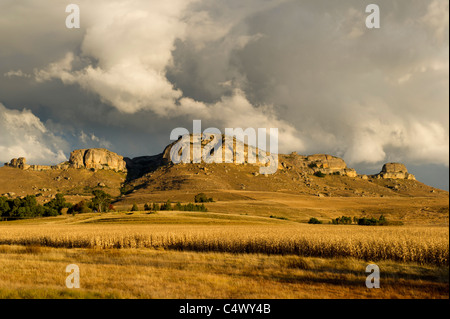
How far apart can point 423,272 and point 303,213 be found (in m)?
111

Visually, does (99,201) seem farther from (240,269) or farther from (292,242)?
(240,269)

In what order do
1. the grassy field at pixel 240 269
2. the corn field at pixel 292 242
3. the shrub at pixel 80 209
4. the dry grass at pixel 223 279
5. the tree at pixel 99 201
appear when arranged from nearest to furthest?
the dry grass at pixel 223 279 → the grassy field at pixel 240 269 → the corn field at pixel 292 242 → the shrub at pixel 80 209 → the tree at pixel 99 201

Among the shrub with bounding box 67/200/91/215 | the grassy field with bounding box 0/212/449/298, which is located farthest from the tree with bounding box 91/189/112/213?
the grassy field with bounding box 0/212/449/298

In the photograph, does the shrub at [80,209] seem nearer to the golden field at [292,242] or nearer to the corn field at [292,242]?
the corn field at [292,242]

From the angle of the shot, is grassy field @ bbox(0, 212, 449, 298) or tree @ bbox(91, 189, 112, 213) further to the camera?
tree @ bbox(91, 189, 112, 213)

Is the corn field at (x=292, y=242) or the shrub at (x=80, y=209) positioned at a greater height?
the corn field at (x=292, y=242)

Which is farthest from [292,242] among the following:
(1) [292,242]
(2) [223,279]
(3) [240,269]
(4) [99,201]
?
(4) [99,201]

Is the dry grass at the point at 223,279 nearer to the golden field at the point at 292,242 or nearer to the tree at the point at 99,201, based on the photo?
the golden field at the point at 292,242

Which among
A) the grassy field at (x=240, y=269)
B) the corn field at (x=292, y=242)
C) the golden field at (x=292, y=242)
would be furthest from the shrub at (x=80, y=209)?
the grassy field at (x=240, y=269)

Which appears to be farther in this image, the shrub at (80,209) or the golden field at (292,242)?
the shrub at (80,209)

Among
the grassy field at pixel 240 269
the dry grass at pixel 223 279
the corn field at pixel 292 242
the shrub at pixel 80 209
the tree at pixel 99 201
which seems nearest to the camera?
the dry grass at pixel 223 279

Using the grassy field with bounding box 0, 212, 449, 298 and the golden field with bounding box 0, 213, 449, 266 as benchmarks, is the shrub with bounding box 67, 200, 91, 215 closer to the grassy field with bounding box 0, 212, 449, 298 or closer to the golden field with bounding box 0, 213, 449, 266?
the golden field with bounding box 0, 213, 449, 266

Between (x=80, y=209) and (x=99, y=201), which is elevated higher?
(x=99, y=201)
